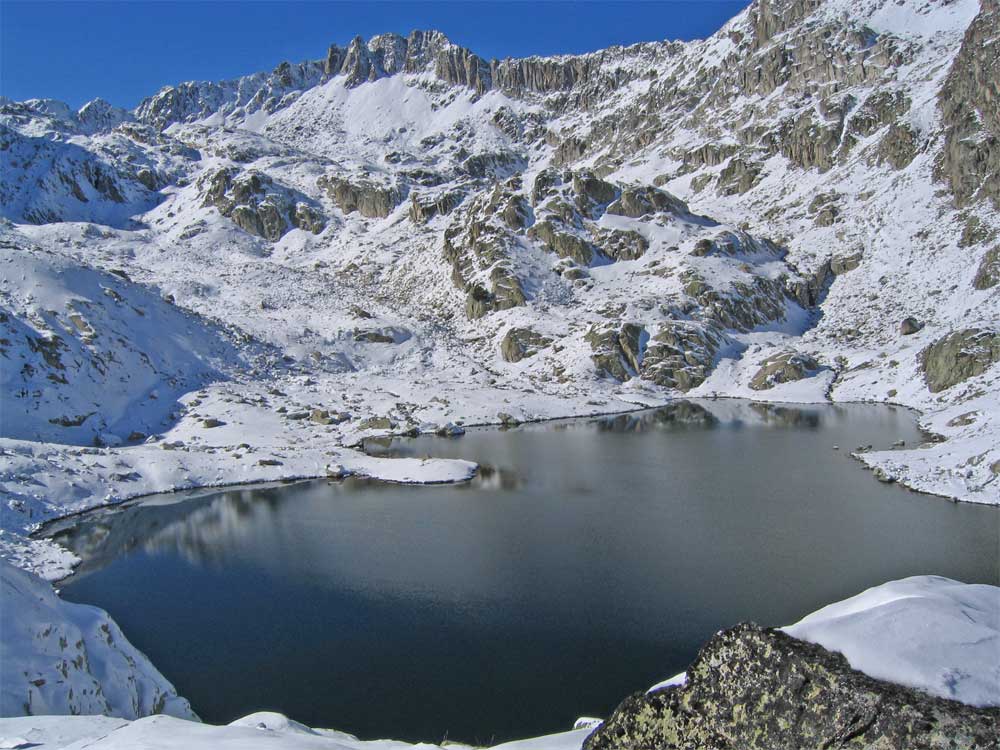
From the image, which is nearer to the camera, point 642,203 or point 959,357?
point 959,357

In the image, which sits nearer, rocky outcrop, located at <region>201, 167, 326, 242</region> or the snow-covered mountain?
the snow-covered mountain

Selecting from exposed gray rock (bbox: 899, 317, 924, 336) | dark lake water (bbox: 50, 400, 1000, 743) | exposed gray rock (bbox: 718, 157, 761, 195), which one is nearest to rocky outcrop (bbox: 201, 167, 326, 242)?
exposed gray rock (bbox: 718, 157, 761, 195)

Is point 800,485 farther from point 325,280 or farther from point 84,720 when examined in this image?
point 325,280

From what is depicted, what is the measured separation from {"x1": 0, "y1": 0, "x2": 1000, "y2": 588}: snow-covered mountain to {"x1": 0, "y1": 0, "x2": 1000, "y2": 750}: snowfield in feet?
1.74

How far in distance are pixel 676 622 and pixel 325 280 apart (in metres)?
119

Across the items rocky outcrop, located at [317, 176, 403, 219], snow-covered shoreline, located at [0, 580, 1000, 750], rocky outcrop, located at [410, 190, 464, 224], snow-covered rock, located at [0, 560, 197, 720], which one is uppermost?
rocky outcrop, located at [317, 176, 403, 219]

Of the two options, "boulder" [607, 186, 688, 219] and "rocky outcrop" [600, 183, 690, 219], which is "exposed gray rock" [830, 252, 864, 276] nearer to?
"rocky outcrop" [600, 183, 690, 219]

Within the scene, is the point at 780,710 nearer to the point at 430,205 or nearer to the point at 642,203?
the point at 642,203

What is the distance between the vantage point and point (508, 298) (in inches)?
4466

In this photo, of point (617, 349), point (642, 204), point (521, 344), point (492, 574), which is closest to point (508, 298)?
point (521, 344)

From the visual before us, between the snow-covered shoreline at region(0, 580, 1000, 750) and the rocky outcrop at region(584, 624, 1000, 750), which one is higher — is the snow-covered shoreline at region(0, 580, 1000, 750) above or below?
above

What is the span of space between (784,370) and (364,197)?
118781 mm

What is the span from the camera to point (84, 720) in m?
12.6

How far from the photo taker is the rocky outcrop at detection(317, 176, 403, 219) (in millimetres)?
165625
